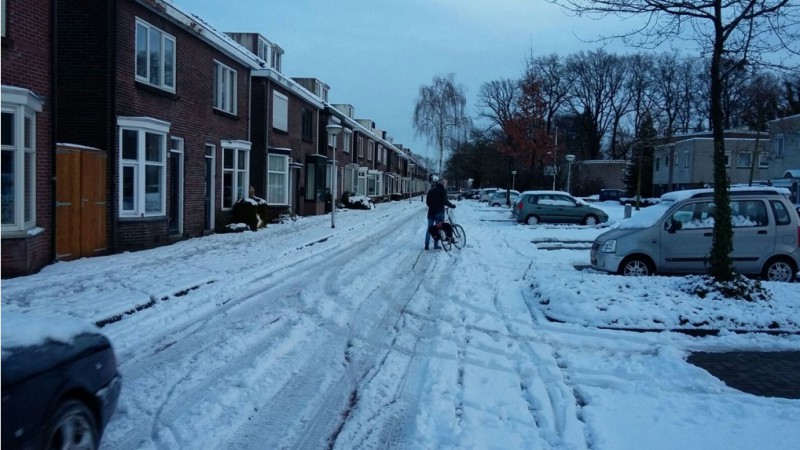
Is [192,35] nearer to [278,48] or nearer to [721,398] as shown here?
[721,398]

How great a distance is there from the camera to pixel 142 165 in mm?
15617

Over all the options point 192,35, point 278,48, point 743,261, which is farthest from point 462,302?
point 278,48

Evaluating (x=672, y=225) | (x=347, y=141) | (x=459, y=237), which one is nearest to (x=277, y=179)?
(x=459, y=237)

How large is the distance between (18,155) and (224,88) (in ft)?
36.5

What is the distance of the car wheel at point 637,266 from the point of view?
12.5 meters

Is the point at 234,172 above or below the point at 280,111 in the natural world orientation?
below

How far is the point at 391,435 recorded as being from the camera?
502 centimetres

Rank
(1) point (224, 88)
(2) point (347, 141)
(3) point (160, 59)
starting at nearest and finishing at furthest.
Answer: (3) point (160, 59), (1) point (224, 88), (2) point (347, 141)

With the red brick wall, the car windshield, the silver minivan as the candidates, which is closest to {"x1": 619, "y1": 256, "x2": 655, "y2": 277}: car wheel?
the silver minivan

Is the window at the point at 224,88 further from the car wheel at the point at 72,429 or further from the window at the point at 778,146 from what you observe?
the window at the point at 778,146

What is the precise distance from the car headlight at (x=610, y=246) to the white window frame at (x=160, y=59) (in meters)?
11.0

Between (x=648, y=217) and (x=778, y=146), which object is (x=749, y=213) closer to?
(x=648, y=217)

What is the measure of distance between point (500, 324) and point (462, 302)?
1502 millimetres

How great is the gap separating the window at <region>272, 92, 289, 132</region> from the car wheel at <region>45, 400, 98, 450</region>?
77.0 ft
